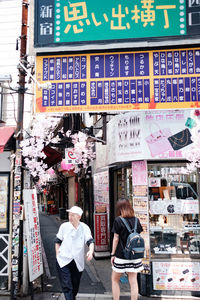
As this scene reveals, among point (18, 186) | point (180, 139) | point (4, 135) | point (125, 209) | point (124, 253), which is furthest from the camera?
point (180, 139)

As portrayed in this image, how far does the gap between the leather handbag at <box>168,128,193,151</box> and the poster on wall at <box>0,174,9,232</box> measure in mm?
4015

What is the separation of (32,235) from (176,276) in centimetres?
337

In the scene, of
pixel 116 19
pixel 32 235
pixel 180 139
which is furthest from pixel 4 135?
pixel 180 139

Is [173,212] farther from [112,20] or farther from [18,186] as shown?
[112,20]

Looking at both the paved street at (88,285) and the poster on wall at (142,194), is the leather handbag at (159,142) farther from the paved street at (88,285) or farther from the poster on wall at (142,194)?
the paved street at (88,285)

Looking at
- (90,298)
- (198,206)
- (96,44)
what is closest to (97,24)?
(96,44)

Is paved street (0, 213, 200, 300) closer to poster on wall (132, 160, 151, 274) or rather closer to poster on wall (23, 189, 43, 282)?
poster on wall (23, 189, 43, 282)

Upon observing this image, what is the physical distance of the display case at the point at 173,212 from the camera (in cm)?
670

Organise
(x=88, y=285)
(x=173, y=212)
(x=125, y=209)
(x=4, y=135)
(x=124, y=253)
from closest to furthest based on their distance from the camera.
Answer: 1. (x=124, y=253)
2. (x=125, y=209)
3. (x=4, y=135)
4. (x=173, y=212)
5. (x=88, y=285)

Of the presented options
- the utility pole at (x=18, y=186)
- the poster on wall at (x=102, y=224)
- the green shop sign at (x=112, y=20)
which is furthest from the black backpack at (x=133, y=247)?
the poster on wall at (x=102, y=224)

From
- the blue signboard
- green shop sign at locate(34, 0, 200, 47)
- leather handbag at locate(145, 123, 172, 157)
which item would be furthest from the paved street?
green shop sign at locate(34, 0, 200, 47)

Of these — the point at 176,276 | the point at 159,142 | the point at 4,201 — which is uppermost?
the point at 159,142

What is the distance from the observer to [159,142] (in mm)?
6668

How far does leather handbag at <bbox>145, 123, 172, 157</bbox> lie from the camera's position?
6.63 meters
